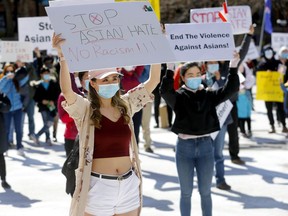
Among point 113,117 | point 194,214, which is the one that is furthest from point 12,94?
point 113,117

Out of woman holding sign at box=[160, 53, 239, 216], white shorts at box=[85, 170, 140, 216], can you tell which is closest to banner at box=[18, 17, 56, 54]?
woman holding sign at box=[160, 53, 239, 216]

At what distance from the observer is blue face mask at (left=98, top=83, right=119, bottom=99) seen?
182 inches

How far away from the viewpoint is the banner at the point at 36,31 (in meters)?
13.3

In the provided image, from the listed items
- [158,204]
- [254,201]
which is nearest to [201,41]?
[158,204]

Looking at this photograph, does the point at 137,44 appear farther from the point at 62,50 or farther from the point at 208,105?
the point at 208,105

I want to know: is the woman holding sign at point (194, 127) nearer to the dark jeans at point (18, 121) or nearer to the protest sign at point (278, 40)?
the dark jeans at point (18, 121)

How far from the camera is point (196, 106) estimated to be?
598cm

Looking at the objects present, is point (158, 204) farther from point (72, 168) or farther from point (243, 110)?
point (243, 110)

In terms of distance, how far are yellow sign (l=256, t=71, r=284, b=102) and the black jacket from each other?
798 centimetres

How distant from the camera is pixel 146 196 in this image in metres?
8.16

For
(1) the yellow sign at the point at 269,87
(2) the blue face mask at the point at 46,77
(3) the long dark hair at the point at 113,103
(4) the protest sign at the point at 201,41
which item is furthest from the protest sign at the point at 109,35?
(1) the yellow sign at the point at 269,87

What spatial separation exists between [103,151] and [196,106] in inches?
64.3

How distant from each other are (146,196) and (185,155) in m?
2.36

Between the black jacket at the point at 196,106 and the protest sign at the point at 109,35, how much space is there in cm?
131
